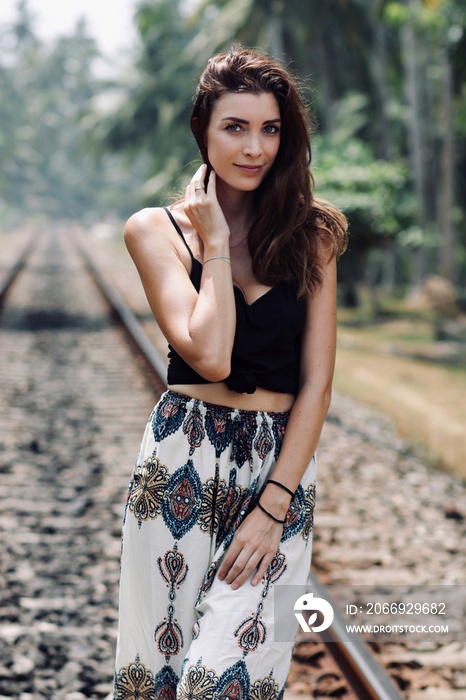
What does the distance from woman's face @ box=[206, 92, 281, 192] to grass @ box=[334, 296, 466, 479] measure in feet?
14.8

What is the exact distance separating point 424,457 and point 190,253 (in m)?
4.71

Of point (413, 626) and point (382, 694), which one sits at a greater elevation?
point (382, 694)

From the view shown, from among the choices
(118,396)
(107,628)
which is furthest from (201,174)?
(118,396)

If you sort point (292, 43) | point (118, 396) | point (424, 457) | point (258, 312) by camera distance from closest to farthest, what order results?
point (258, 312), point (424, 457), point (118, 396), point (292, 43)

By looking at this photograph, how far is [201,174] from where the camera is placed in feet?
7.33

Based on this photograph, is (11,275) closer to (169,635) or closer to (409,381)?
(409,381)

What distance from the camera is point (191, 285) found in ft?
7.00

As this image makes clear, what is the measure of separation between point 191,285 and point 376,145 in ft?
84.1

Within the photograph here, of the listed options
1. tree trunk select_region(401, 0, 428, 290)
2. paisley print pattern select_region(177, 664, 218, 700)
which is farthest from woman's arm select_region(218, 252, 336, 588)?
tree trunk select_region(401, 0, 428, 290)

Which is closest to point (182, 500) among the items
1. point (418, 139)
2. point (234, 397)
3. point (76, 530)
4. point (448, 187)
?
point (234, 397)

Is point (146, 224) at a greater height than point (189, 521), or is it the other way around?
point (146, 224)

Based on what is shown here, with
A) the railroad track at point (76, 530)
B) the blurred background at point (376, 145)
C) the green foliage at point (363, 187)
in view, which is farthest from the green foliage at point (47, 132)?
the railroad track at point (76, 530)

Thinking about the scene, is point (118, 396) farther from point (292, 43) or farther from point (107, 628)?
point (292, 43)

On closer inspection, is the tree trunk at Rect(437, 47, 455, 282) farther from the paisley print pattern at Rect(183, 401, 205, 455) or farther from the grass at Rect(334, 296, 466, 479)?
the paisley print pattern at Rect(183, 401, 205, 455)
